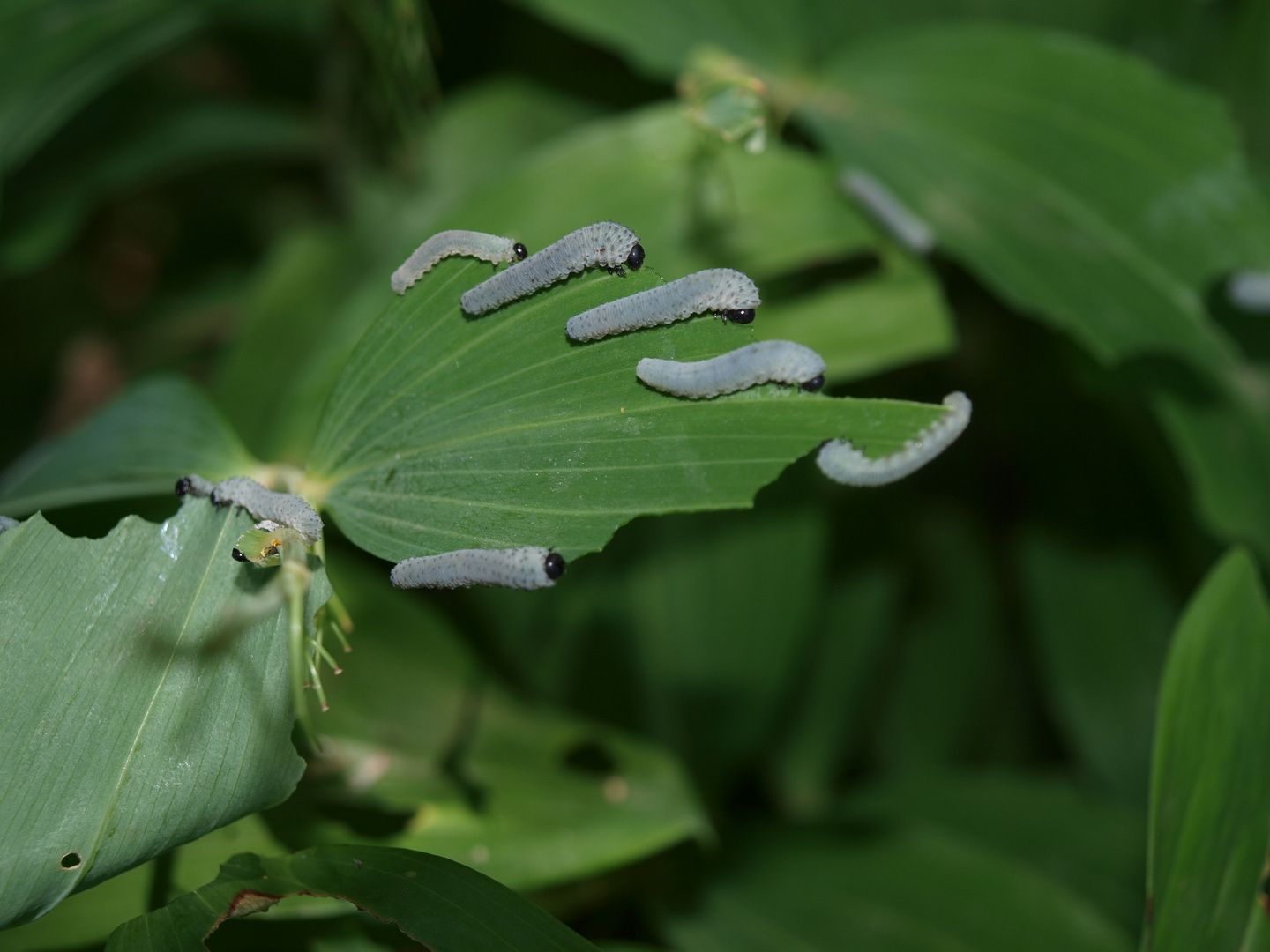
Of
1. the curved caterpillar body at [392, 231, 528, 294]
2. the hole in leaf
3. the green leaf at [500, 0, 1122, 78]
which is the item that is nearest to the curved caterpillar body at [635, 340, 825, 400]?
the curved caterpillar body at [392, 231, 528, 294]

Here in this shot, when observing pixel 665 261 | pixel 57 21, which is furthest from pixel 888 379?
pixel 57 21

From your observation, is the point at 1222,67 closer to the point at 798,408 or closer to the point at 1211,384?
the point at 1211,384

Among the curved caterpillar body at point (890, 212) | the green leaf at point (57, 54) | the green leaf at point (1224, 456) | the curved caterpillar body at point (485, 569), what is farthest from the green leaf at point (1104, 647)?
the green leaf at point (57, 54)

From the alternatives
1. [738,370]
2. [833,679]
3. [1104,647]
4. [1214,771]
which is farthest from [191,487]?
[1104,647]

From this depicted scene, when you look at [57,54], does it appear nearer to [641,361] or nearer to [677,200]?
[677,200]

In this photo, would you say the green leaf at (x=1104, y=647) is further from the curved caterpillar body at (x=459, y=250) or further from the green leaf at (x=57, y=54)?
the green leaf at (x=57, y=54)

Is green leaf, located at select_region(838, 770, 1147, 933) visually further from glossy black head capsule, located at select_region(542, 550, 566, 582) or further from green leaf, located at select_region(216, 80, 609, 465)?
green leaf, located at select_region(216, 80, 609, 465)
